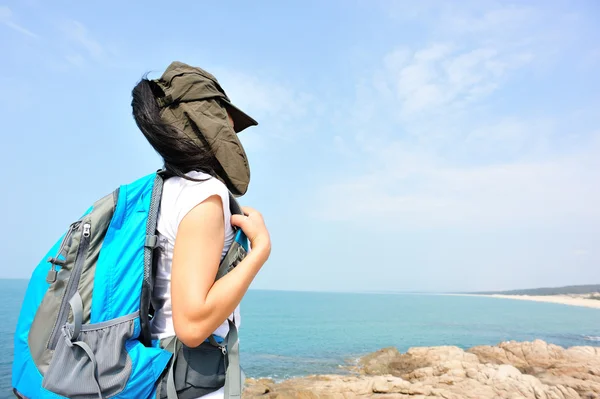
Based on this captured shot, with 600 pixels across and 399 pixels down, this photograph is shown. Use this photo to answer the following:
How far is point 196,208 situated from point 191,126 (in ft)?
1.41

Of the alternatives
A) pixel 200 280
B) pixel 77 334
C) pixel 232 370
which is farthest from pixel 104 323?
pixel 232 370

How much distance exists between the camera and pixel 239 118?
2082mm

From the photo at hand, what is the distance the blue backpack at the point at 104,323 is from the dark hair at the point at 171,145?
178 mm

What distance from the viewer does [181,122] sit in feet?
5.90

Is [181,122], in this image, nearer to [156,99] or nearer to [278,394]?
[156,99]

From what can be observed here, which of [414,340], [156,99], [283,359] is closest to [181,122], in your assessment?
[156,99]

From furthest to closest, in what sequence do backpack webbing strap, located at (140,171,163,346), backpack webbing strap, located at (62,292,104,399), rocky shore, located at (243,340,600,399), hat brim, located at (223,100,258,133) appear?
rocky shore, located at (243,340,600,399), hat brim, located at (223,100,258,133), backpack webbing strap, located at (140,171,163,346), backpack webbing strap, located at (62,292,104,399)

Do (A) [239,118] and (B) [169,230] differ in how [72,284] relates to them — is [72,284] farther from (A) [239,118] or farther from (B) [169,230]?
(A) [239,118]

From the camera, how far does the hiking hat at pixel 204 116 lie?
1.79m

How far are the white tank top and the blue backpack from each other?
4 centimetres

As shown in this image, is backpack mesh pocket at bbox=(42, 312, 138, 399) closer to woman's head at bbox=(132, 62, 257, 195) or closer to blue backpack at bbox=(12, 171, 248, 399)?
blue backpack at bbox=(12, 171, 248, 399)

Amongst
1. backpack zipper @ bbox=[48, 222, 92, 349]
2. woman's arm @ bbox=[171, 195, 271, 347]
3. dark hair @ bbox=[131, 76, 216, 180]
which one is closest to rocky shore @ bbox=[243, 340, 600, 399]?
woman's arm @ bbox=[171, 195, 271, 347]

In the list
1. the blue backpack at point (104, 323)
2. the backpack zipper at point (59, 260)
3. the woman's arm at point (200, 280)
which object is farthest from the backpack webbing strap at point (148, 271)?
the backpack zipper at point (59, 260)

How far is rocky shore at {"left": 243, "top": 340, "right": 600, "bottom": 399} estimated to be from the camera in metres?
12.3
